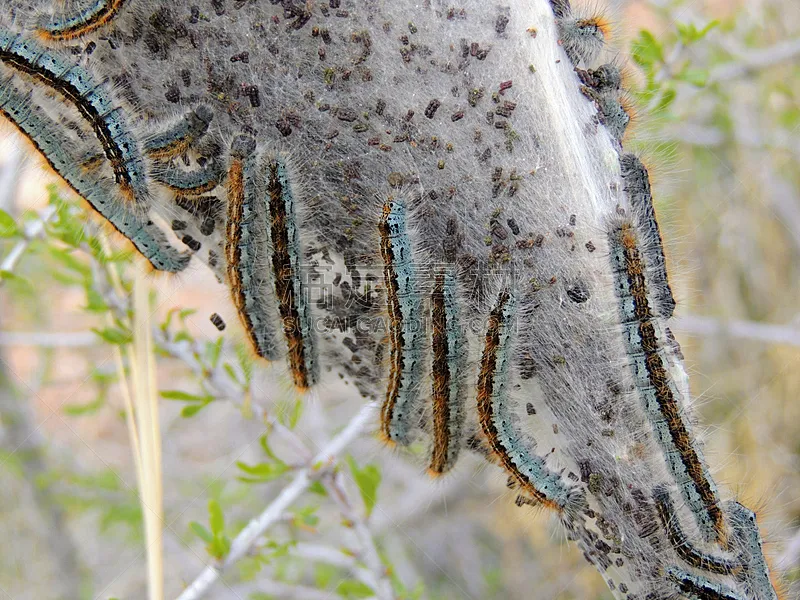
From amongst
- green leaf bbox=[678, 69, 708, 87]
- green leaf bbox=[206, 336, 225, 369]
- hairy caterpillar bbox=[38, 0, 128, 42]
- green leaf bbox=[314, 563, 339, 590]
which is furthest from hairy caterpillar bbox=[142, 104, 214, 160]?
green leaf bbox=[314, 563, 339, 590]

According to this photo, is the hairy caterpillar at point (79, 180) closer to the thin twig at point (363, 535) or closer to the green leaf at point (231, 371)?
the green leaf at point (231, 371)

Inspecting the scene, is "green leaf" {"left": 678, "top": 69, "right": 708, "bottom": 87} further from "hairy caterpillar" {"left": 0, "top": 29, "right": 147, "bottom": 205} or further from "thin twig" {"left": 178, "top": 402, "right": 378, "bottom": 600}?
"hairy caterpillar" {"left": 0, "top": 29, "right": 147, "bottom": 205}

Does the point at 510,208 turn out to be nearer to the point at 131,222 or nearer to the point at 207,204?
the point at 207,204

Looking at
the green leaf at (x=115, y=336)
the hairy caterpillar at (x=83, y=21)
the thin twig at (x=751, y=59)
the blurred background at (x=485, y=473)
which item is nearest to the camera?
the hairy caterpillar at (x=83, y=21)

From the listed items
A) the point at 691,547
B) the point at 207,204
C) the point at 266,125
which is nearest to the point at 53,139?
the point at 207,204

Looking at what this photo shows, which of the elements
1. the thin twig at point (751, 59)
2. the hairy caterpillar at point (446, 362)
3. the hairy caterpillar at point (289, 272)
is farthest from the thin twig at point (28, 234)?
the thin twig at point (751, 59)

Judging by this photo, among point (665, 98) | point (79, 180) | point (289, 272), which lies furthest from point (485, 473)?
point (79, 180)
